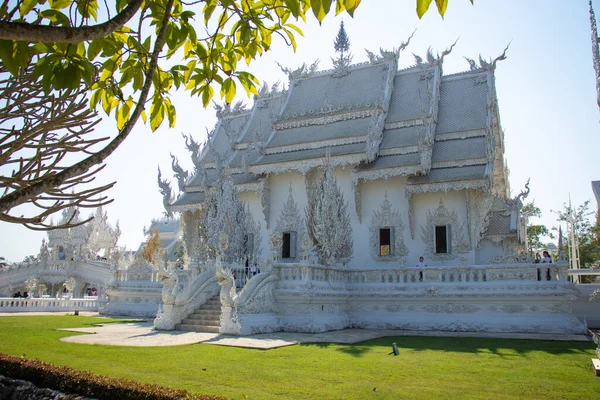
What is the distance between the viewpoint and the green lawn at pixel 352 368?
5883 mm

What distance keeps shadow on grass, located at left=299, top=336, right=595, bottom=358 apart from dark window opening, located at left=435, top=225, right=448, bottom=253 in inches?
194

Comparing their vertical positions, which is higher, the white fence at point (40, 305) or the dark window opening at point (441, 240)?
the dark window opening at point (441, 240)

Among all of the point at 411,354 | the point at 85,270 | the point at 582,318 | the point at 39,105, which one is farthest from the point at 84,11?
the point at 85,270

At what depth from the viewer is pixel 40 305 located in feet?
66.3

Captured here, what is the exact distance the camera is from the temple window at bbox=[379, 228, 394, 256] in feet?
55.5

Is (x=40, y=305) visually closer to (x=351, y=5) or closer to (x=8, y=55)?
(x=8, y=55)

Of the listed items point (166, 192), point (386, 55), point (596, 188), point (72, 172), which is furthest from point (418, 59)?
point (72, 172)

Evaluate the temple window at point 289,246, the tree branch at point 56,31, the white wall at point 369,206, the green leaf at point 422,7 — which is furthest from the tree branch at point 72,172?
the temple window at point 289,246

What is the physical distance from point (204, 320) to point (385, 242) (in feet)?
22.1

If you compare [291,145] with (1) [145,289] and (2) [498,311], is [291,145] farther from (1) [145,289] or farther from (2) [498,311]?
(2) [498,311]

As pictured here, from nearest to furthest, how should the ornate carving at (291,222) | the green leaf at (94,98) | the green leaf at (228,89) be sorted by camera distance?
the green leaf at (94,98) < the green leaf at (228,89) < the ornate carving at (291,222)

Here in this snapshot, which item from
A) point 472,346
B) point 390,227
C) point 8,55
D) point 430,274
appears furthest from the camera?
point 390,227

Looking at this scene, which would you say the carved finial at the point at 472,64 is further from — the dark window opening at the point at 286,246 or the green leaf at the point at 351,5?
the green leaf at the point at 351,5

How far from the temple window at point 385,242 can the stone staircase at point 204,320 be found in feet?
19.3
